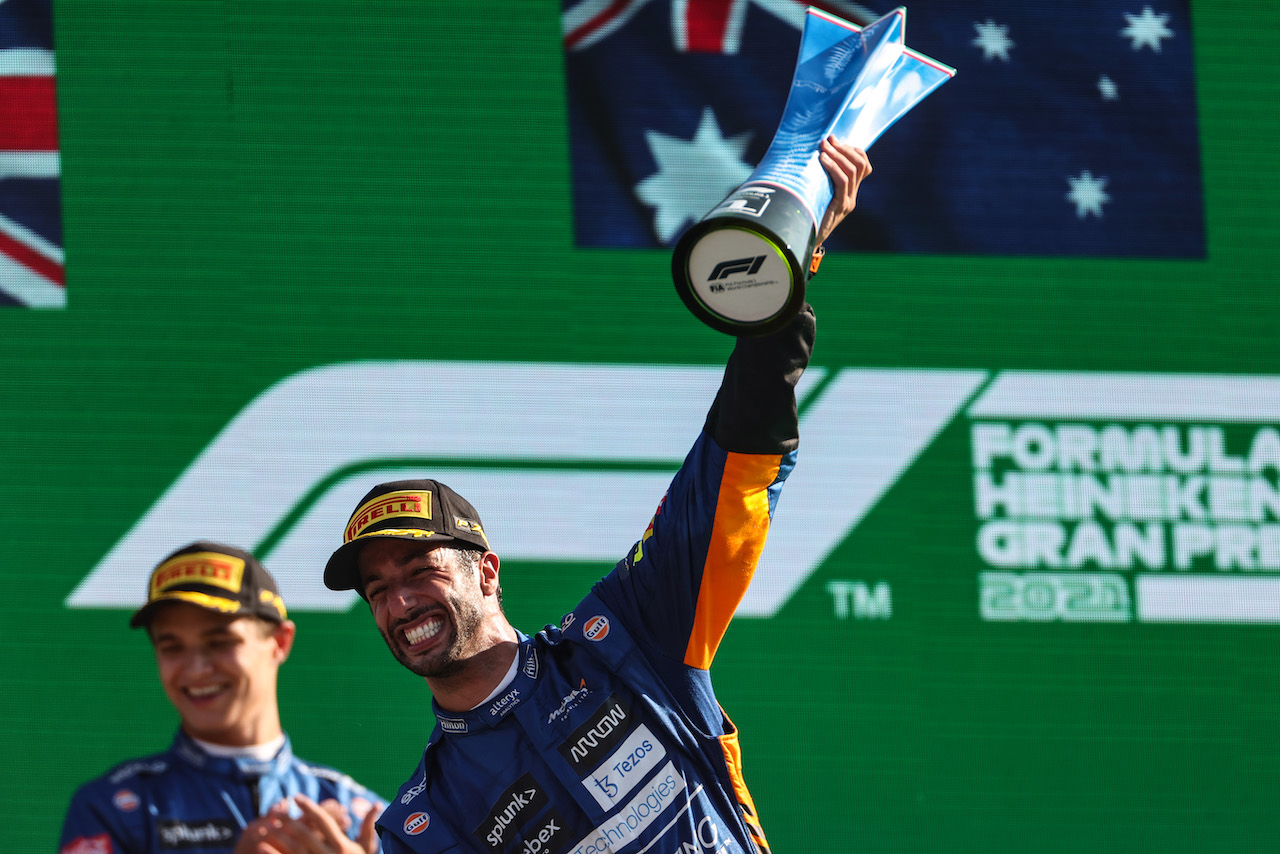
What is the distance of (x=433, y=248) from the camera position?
423 centimetres

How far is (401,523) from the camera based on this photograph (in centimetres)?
236

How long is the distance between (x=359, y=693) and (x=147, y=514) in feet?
2.30

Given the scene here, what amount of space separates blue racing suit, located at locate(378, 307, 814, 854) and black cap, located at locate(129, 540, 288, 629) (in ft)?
2.38

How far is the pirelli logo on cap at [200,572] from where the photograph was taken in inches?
116

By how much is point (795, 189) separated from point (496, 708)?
917mm

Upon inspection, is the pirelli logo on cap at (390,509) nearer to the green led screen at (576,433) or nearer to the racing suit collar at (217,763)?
the racing suit collar at (217,763)

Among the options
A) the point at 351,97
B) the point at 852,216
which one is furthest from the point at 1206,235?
the point at 351,97

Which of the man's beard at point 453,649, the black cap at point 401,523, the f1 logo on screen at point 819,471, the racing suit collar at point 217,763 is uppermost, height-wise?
the f1 logo on screen at point 819,471

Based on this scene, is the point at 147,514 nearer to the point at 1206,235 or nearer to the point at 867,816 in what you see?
the point at 867,816

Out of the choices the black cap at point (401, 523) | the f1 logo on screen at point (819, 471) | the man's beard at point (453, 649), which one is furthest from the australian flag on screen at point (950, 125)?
the man's beard at point (453, 649)

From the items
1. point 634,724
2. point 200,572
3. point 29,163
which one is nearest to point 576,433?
point 200,572

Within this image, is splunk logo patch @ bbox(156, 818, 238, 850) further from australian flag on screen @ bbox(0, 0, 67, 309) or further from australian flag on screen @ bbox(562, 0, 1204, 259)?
australian flag on screen @ bbox(562, 0, 1204, 259)

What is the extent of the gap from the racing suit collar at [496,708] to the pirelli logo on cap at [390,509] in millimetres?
272

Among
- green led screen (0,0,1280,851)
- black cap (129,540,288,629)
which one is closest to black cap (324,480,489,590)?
black cap (129,540,288,629)
